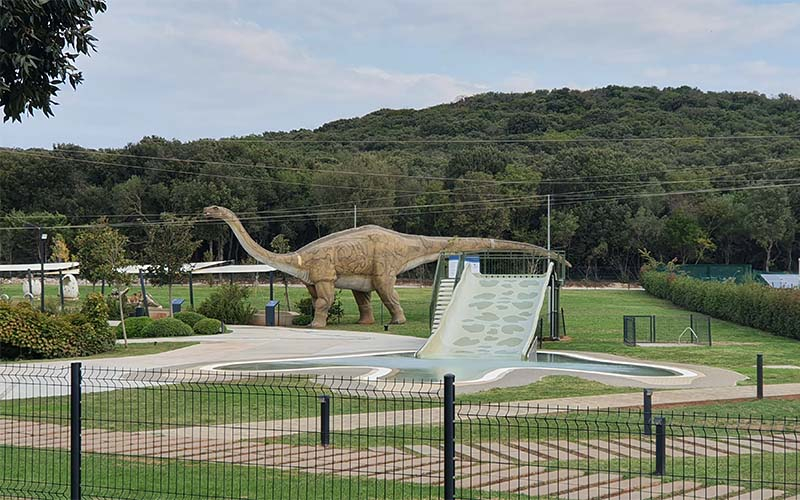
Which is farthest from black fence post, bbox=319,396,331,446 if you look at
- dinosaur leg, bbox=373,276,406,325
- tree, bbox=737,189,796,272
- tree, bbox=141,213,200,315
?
tree, bbox=737,189,796,272

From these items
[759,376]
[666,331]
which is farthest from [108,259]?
[759,376]

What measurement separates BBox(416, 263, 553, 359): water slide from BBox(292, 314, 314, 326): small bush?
8.20 meters

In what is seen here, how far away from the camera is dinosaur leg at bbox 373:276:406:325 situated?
3434 centimetres

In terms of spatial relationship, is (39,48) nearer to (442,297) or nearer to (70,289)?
(442,297)

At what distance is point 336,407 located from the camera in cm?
1421

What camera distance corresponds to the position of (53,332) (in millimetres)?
23094

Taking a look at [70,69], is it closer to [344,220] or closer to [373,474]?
[373,474]

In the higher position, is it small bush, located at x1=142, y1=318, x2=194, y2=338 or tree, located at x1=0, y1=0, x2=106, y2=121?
tree, located at x1=0, y1=0, x2=106, y2=121

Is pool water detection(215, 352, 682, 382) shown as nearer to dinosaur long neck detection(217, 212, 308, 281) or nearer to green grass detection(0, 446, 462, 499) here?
green grass detection(0, 446, 462, 499)

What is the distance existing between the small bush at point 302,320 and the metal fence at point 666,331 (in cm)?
1145

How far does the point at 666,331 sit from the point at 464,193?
132ft

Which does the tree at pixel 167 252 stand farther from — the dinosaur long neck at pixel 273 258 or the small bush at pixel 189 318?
the dinosaur long neck at pixel 273 258

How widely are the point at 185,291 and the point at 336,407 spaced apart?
45.3 meters

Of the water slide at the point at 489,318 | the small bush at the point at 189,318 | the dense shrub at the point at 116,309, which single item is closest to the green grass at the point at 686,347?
the water slide at the point at 489,318
